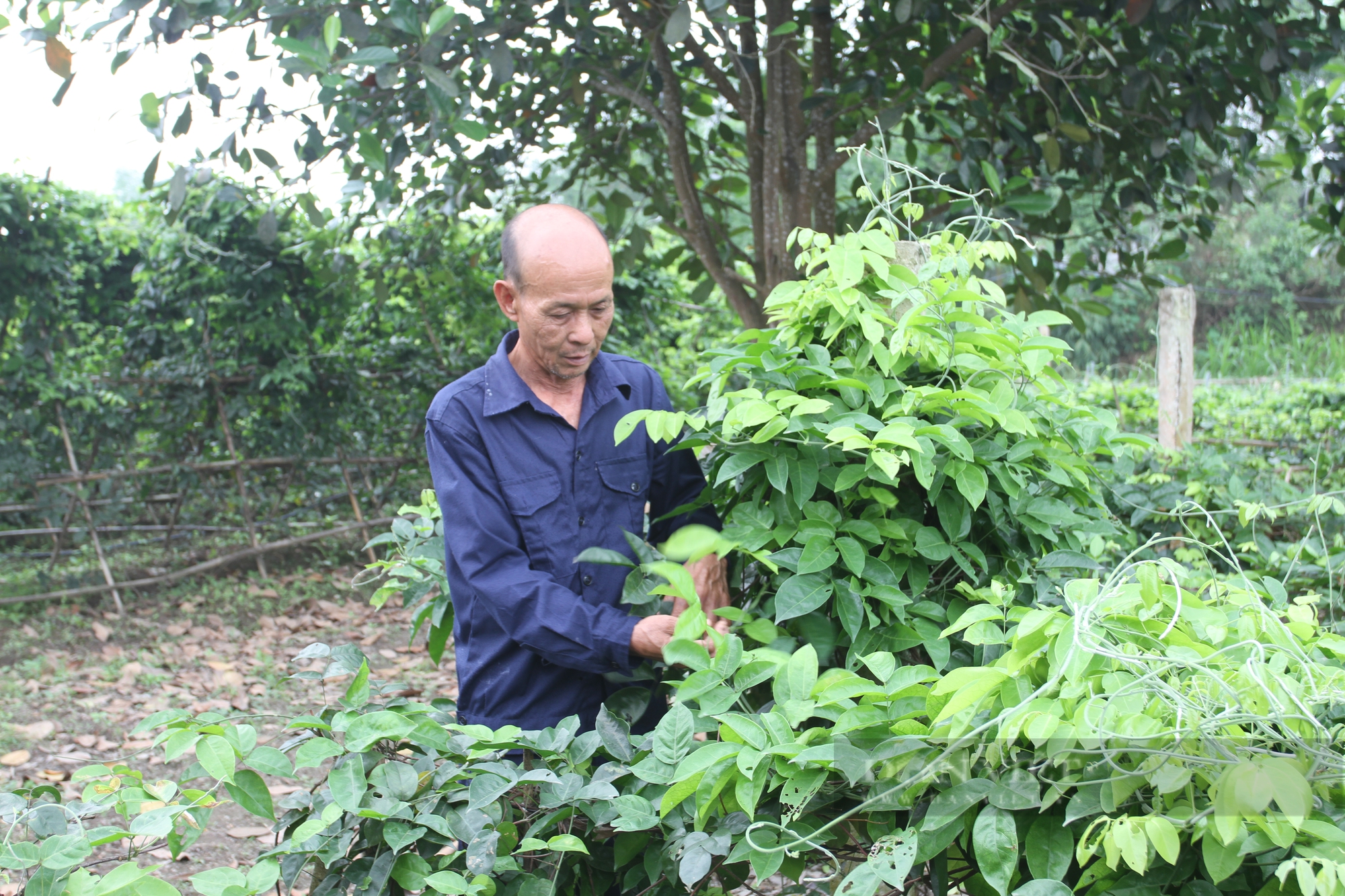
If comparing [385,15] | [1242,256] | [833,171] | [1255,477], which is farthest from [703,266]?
[1242,256]

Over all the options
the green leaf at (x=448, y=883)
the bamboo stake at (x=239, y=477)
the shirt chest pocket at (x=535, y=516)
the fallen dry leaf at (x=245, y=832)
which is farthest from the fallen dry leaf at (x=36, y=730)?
the green leaf at (x=448, y=883)

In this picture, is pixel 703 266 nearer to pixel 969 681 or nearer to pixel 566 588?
pixel 566 588

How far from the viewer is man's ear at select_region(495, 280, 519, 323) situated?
1939 millimetres

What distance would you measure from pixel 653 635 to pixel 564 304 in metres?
0.67

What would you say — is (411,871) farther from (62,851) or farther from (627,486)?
(627,486)

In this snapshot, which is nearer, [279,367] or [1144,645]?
[1144,645]

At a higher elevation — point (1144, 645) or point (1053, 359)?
point (1053, 359)

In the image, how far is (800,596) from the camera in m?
1.57

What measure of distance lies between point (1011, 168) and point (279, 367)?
4757 mm

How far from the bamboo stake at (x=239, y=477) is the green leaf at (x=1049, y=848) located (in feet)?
20.4

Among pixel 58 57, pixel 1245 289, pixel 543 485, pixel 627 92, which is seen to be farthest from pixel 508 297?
pixel 1245 289

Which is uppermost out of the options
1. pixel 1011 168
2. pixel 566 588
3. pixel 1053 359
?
pixel 1011 168

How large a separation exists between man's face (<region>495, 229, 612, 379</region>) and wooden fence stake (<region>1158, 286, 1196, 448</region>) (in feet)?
14.6

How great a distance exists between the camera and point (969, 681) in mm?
1148
